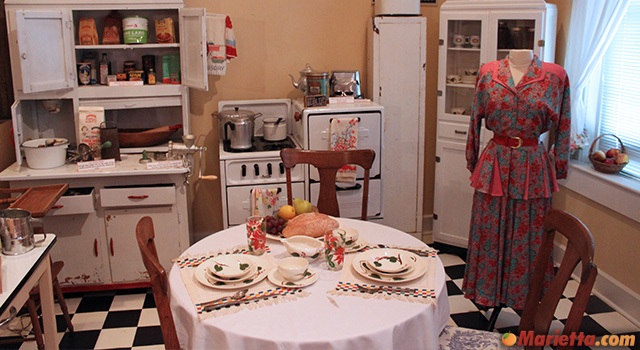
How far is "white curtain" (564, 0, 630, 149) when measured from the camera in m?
3.16

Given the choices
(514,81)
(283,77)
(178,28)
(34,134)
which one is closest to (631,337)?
(514,81)

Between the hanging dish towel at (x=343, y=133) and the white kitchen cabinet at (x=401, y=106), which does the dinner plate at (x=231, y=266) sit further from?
the white kitchen cabinet at (x=401, y=106)

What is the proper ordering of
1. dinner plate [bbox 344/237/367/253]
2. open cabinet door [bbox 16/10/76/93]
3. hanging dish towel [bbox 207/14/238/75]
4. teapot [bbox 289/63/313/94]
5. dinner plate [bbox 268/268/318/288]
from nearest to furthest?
dinner plate [bbox 268/268/318/288] < dinner plate [bbox 344/237/367/253] < open cabinet door [bbox 16/10/76/93] < hanging dish towel [bbox 207/14/238/75] < teapot [bbox 289/63/313/94]

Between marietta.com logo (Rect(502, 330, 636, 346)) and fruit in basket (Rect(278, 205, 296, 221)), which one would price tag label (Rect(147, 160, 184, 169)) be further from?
marietta.com logo (Rect(502, 330, 636, 346))

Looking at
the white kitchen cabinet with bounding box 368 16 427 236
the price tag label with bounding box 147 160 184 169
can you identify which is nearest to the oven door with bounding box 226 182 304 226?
the price tag label with bounding box 147 160 184 169

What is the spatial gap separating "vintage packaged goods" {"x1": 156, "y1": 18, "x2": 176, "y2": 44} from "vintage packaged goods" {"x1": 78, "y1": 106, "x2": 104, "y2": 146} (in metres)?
0.58

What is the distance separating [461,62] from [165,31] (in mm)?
1901

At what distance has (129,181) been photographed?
3.28m

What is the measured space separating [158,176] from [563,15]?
2701 millimetres

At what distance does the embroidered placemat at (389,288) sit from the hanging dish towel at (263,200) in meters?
1.52

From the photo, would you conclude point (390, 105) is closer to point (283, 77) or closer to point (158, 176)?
point (283, 77)

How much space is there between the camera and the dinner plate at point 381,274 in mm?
1915

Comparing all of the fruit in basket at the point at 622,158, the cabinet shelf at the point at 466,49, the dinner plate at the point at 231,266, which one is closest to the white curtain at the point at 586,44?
the fruit in basket at the point at 622,158

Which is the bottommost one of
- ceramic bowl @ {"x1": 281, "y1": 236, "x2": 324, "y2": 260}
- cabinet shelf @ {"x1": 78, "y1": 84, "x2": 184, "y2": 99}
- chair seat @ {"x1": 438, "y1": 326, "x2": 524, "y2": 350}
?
chair seat @ {"x1": 438, "y1": 326, "x2": 524, "y2": 350}
